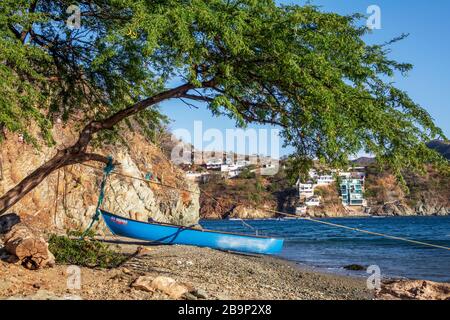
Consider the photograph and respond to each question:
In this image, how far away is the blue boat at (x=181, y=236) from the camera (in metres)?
19.3

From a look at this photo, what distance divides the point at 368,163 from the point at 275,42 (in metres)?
3.16

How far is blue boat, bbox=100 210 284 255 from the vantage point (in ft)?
63.4

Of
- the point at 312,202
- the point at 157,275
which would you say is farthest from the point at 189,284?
the point at 312,202

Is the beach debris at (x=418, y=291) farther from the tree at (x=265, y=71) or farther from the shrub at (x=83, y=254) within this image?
the shrub at (x=83, y=254)

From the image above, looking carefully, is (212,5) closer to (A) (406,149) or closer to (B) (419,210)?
(A) (406,149)

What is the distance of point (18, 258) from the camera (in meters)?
9.66

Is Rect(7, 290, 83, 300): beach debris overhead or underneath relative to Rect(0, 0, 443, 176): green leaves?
underneath

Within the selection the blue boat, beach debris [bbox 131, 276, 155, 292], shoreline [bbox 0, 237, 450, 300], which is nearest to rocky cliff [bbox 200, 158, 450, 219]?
the blue boat

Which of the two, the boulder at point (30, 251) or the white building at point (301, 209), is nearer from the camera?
the boulder at point (30, 251)

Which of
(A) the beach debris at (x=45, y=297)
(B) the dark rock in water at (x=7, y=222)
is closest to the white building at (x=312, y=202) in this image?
(B) the dark rock in water at (x=7, y=222)

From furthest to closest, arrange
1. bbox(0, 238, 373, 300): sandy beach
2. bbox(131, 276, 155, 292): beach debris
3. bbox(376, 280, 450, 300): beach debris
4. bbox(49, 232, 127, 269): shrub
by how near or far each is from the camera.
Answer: bbox(49, 232, 127, 269): shrub < bbox(376, 280, 450, 300): beach debris < bbox(131, 276, 155, 292): beach debris < bbox(0, 238, 373, 300): sandy beach

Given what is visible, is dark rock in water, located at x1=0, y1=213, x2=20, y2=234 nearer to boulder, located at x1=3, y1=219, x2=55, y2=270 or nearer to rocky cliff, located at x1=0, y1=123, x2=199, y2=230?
rocky cliff, located at x1=0, y1=123, x2=199, y2=230

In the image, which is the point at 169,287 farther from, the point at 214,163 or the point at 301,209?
the point at 214,163

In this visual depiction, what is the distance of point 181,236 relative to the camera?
65.2ft
